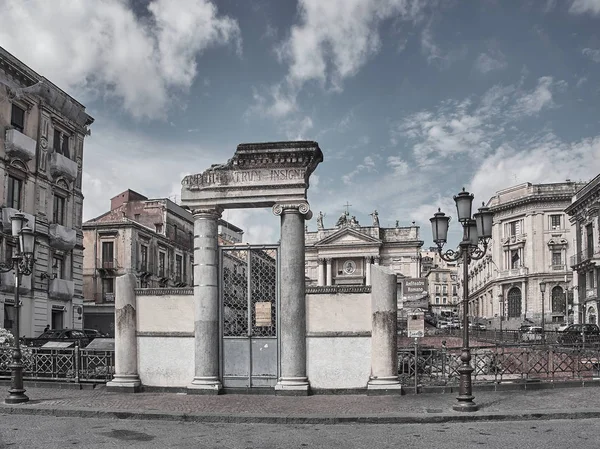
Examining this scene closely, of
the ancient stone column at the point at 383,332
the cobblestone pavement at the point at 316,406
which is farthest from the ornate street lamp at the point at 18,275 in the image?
the ancient stone column at the point at 383,332

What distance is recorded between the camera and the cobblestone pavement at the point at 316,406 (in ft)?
35.3

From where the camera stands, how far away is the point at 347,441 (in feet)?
29.8

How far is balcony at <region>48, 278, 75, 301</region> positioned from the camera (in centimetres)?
3475

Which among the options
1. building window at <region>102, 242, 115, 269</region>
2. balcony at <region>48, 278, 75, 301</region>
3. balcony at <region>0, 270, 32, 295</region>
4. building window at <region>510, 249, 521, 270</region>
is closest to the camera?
balcony at <region>0, 270, 32, 295</region>

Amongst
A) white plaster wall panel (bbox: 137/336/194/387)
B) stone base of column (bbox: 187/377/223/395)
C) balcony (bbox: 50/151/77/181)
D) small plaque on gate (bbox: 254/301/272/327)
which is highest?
balcony (bbox: 50/151/77/181)

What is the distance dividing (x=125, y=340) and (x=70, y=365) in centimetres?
204

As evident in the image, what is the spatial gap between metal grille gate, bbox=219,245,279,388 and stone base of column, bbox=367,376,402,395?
2017 mm

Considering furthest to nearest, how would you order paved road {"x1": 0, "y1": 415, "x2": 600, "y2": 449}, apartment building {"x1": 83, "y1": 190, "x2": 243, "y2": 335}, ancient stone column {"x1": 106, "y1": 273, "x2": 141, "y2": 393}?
apartment building {"x1": 83, "y1": 190, "x2": 243, "y2": 335}, ancient stone column {"x1": 106, "y1": 273, "x2": 141, "y2": 393}, paved road {"x1": 0, "y1": 415, "x2": 600, "y2": 449}

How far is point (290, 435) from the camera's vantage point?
9.59 m

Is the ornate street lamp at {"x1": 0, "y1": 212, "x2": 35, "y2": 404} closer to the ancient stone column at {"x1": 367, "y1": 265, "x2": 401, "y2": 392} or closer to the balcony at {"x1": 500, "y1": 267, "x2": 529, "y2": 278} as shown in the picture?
the ancient stone column at {"x1": 367, "y1": 265, "x2": 401, "y2": 392}

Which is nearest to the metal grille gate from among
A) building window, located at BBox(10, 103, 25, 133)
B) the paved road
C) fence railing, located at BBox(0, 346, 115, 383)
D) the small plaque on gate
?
the small plaque on gate

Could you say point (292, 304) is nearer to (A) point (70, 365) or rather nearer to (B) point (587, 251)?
(A) point (70, 365)

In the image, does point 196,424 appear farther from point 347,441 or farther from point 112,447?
point 347,441

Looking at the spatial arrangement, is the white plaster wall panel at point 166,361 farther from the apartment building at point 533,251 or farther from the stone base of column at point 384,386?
the apartment building at point 533,251
